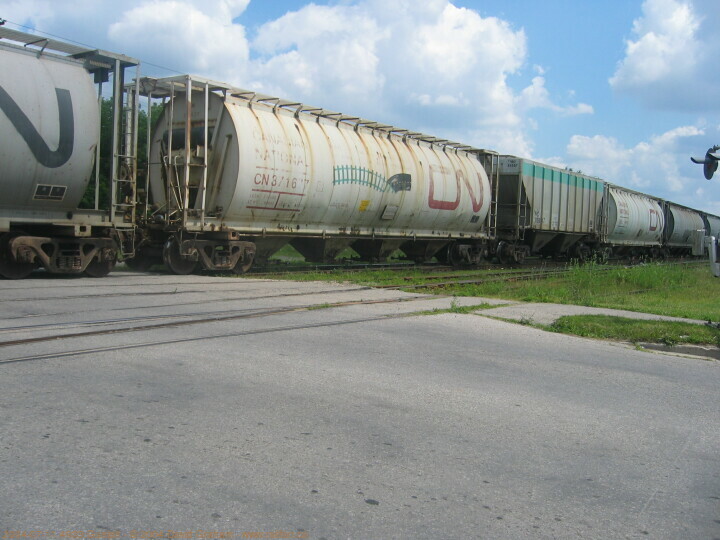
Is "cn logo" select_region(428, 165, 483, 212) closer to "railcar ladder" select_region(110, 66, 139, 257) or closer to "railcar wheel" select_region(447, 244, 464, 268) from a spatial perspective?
"railcar wheel" select_region(447, 244, 464, 268)

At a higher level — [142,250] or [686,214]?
[686,214]

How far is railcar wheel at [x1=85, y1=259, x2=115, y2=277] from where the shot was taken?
44.2 ft

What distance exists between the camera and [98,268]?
1354cm

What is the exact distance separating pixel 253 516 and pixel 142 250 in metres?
13.3

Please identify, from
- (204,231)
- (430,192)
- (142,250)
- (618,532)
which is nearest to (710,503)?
(618,532)

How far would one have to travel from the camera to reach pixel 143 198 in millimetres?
15547

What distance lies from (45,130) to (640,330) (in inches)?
404

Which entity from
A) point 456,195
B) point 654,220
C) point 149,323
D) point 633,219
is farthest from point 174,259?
point 654,220

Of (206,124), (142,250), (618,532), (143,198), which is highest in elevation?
(206,124)

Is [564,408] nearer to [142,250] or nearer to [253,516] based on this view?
[253,516]

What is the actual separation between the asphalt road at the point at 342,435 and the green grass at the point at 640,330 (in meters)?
1.13

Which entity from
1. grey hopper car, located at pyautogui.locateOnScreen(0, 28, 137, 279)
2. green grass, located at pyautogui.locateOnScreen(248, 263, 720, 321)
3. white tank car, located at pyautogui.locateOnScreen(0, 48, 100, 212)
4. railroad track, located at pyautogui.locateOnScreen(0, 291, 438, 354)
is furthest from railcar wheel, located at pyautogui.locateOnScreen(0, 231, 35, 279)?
green grass, located at pyautogui.locateOnScreen(248, 263, 720, 321)

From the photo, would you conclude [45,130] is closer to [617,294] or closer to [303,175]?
[303,175]

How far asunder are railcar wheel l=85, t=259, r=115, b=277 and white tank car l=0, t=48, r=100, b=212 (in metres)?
1.32
